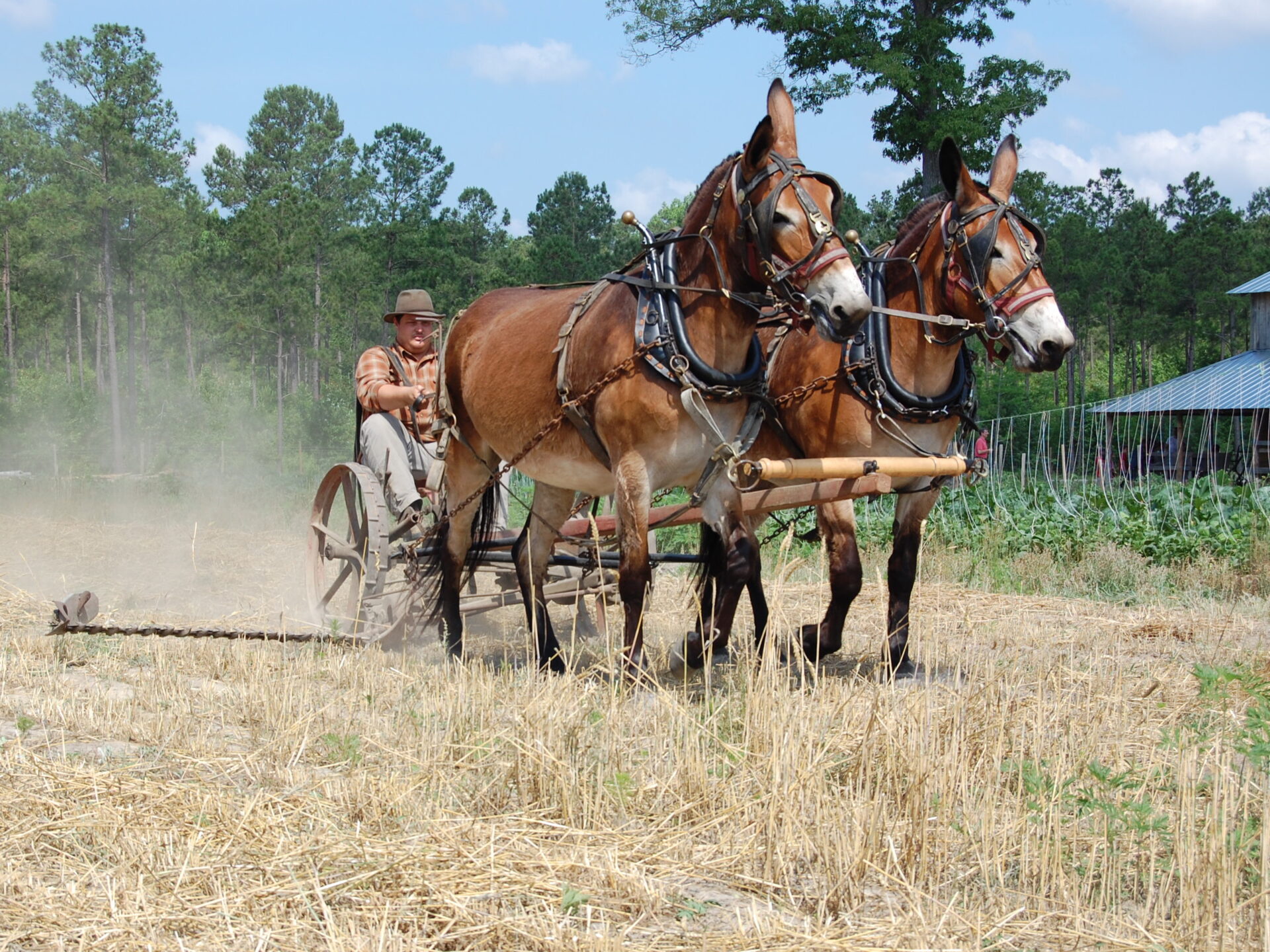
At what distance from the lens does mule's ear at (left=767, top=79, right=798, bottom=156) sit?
4633 mm

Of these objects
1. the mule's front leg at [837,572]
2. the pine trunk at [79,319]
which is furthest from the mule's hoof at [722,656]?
Result: the pine trunk at [79,319]

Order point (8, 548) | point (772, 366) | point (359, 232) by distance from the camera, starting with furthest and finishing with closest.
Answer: point (359, 232), point (8, 548), point (772, 366)

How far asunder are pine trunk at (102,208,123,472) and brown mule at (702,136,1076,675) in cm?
2856

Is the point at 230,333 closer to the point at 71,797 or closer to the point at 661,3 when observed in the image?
Result: the point at 661,3

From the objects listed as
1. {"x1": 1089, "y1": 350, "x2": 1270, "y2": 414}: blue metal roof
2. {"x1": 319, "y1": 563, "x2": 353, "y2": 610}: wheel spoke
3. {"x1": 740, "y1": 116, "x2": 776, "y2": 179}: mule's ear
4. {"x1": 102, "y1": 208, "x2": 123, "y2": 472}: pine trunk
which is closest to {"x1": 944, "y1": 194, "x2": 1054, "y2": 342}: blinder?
{"x1": 740, "y1": 116, "x2": 776, "y2": 179}: mule's ear

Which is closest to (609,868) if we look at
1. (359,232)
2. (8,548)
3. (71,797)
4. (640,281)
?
(71,797)

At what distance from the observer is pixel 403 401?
6.81 m

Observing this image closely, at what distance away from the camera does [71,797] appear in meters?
3.31

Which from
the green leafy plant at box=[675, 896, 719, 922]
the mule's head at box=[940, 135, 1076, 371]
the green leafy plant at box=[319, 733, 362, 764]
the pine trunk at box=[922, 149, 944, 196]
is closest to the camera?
the green leafy plant at box=[675, 896, 719, 922]

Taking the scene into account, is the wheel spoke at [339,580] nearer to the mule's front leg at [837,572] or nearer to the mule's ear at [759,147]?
the mule's front leg at [837,572]

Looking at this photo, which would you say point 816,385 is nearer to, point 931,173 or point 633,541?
point 633,541

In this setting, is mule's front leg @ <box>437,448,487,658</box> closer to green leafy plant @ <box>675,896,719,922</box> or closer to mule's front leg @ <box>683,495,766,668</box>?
mule's front leg @ <box>683,495,766,668</box>

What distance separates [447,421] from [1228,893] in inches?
178

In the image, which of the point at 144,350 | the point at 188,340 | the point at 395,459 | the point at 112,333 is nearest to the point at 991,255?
the point at 395,459
